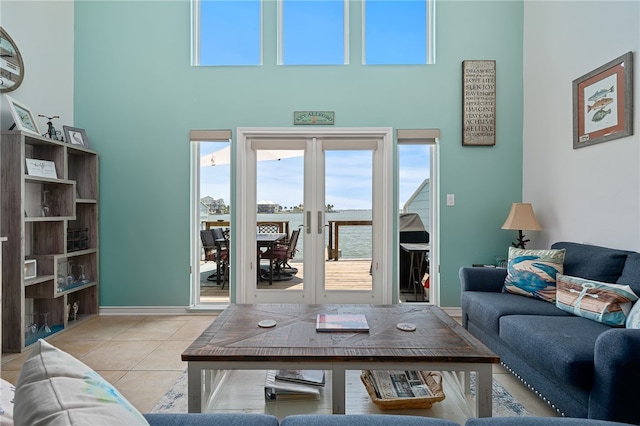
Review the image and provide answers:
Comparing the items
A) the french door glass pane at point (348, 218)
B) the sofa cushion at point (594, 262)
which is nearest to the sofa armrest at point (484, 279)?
the sofa cushion at point (594, 262)

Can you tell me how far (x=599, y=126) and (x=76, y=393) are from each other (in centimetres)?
348

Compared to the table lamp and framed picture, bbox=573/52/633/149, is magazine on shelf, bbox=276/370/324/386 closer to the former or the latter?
the table lamp

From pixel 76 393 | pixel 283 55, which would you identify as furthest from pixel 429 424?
pixel 283 55

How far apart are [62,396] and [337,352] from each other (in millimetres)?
1130

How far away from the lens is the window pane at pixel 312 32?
3.79m

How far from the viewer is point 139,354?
2719mm

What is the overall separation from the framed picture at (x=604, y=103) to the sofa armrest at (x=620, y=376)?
1733 millimetres

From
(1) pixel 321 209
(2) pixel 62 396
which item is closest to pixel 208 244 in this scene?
(1) pixel 321 209

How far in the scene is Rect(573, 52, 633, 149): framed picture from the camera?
2.43 m

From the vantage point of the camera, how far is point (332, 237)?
3883 millimetres

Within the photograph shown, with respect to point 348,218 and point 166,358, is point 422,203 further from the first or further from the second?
point 166,358

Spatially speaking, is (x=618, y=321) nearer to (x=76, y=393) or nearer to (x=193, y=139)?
(x=76, y=393)

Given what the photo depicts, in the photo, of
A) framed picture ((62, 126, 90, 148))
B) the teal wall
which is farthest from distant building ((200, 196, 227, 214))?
framed picture ((62, 126, 90, 148))

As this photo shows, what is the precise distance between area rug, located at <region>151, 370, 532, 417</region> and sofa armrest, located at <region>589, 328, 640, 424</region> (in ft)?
1.67
